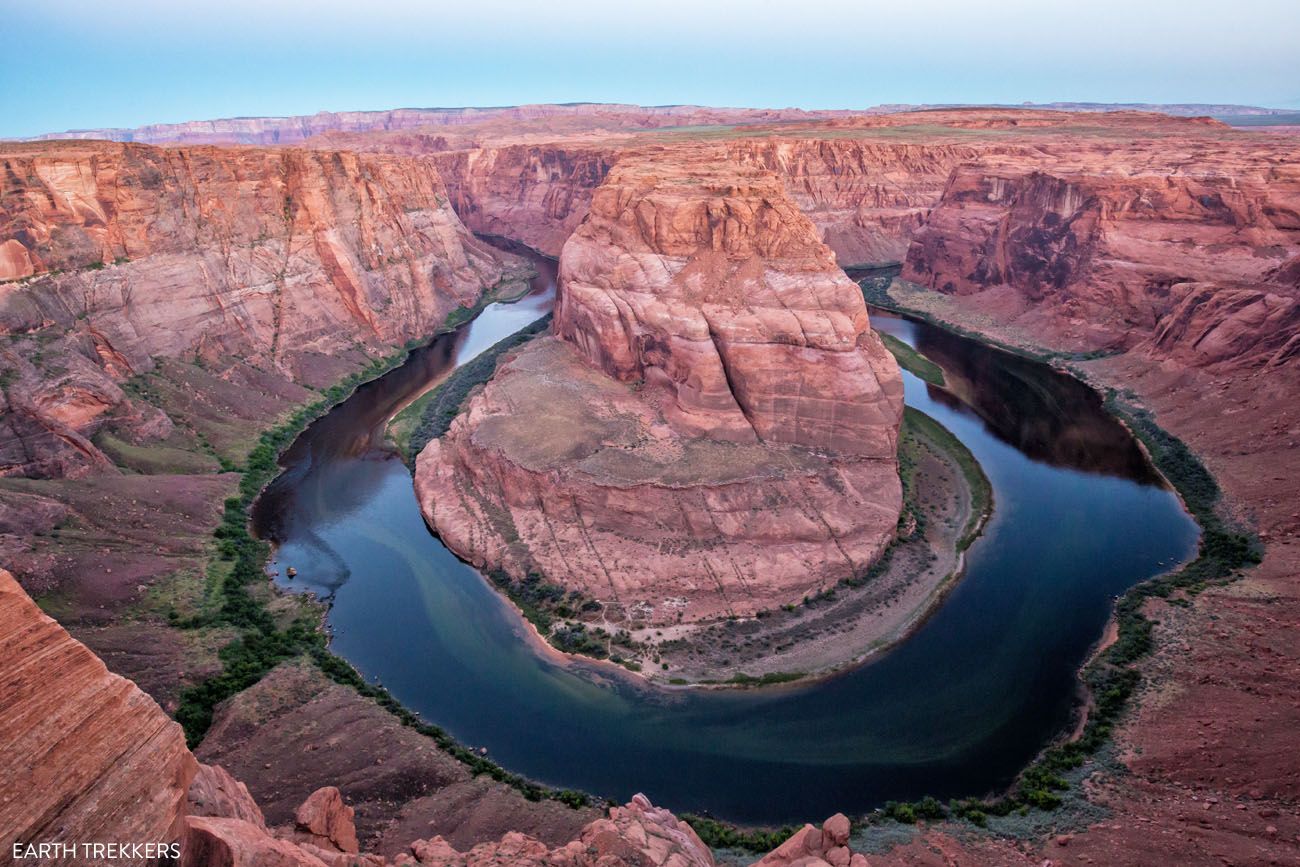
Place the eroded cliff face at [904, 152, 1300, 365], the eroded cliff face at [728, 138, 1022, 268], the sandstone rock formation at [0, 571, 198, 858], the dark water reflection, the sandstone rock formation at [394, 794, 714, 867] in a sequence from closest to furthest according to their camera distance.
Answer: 1. the sandstone rock formation at [0, 571, 198, 858]
2. the sandstone rock formation at [394, 794, 714, 867]
3. the dark water reflection
4. the eroded cliff face at [904, 152, 1300, 365]
5. the eroded cliff face at [728, 138, 1022, 268]

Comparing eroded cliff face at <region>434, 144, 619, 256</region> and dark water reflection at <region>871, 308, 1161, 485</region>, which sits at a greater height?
eroded cliff face at <region>434, 144, 619, 256</region>

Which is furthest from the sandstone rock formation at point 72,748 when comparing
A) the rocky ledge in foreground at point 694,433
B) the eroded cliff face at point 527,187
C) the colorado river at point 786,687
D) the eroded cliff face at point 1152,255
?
the eroded cliff face at point 527,187

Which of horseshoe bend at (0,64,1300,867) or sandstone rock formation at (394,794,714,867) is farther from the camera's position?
horseshoe bend at (0,64,1300,867)

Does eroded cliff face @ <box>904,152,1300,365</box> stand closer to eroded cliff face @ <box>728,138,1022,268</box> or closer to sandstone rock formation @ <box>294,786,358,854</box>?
eroded cliff face @ <box>728,138,1022,268</box>

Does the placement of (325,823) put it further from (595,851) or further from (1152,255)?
(1152,255)

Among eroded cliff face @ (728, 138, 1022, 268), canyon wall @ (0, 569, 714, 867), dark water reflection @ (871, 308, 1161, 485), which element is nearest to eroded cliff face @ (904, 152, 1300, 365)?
dark water reflection @ (871, 308, 1161, 485)

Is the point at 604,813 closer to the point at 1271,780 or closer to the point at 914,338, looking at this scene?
the point at 1271,780

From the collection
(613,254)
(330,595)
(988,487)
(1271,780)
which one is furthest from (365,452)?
(1271,780)
